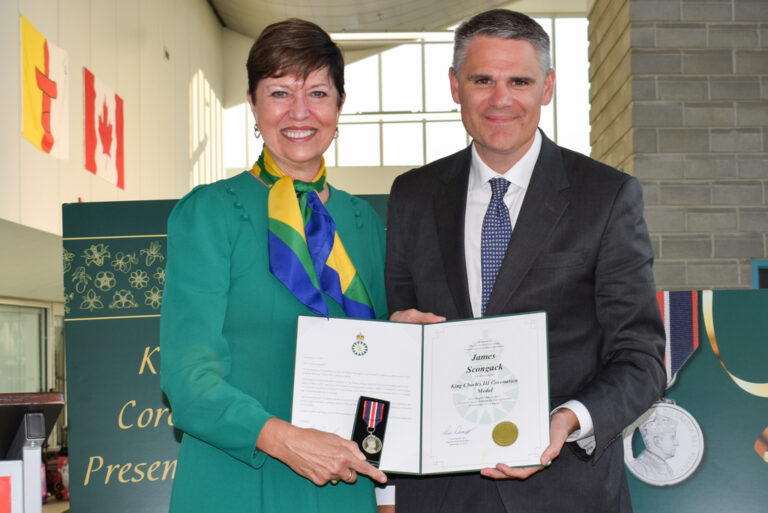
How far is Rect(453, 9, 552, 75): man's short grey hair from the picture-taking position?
1805 mm

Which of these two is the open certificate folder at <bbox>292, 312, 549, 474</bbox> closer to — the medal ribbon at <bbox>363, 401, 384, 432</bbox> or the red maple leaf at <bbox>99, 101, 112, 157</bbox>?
the medal ribbon at <bbox>363, 401, 384, 432</bbox>

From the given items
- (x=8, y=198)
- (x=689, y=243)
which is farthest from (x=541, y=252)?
(x=8, y=198)

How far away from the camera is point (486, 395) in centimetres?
159

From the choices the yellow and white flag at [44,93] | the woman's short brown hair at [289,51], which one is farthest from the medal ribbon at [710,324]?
the yellow and white flag at [44,93]

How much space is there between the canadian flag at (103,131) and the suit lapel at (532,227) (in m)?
5.39

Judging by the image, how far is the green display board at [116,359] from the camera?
10.2 feet

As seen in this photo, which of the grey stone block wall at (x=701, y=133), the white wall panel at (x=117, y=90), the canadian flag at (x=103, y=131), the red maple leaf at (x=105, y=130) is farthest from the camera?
the red maple leaf at (x=105, y=130)

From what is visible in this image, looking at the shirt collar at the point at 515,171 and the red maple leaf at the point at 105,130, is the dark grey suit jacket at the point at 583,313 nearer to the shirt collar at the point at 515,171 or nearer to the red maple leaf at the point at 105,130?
the shirt collar at the point at 515,171

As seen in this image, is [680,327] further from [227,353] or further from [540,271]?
[227,353]

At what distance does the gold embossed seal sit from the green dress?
0.37 m

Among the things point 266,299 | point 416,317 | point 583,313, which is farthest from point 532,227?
point 266,299

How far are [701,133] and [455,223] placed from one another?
323 centimetres

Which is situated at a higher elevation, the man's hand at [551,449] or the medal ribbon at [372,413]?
the medal ribbon at [372,413]

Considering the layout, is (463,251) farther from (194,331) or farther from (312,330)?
(194,331)
